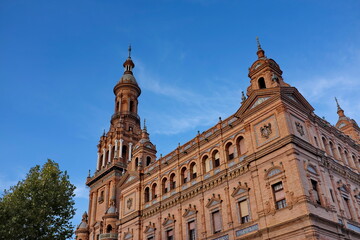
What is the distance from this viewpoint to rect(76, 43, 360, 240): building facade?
88.6ft

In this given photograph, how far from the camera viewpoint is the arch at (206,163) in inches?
1384

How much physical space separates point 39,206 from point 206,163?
52.3 ft

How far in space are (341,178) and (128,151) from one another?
3582cm

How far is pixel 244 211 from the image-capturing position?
30.0 metres

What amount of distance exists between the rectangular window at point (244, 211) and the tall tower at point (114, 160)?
67.9 feet

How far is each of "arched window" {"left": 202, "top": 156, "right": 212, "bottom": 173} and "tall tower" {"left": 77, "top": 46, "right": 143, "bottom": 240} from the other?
1484 cm

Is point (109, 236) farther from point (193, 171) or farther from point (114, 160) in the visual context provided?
point (193, 171)

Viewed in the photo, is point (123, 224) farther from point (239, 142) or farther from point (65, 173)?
point (239, 142)

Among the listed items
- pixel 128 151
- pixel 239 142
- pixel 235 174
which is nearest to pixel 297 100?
pixel 239 142

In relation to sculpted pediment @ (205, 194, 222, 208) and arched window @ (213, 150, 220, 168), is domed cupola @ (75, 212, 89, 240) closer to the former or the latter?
sculpted pediment @ (205, 194, 222, 208)

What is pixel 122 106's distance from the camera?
220 feet

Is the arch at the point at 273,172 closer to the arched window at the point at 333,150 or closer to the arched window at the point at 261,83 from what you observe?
the arched window at the point at 333,150

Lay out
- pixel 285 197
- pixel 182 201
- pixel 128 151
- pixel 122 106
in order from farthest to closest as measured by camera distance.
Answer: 1. pixel 122 106
2. pixel 128 151
3. pixel 182 201
4. pixel 285 197

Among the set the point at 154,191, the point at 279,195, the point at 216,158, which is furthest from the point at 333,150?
the point at 154,191
